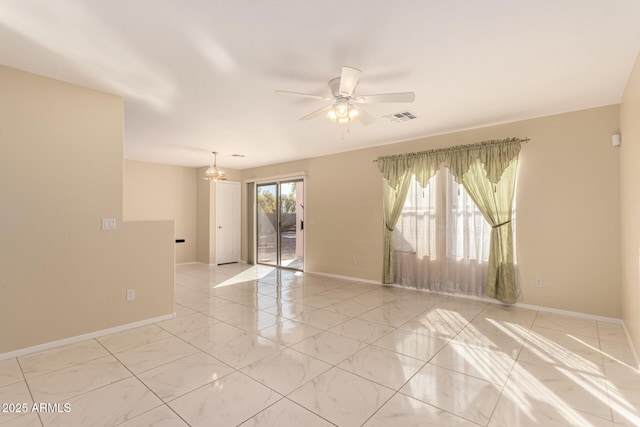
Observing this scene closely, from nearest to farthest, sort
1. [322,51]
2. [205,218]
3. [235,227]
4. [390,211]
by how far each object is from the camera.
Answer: [322,51] < [390,211] < [205,218] < [235,227]

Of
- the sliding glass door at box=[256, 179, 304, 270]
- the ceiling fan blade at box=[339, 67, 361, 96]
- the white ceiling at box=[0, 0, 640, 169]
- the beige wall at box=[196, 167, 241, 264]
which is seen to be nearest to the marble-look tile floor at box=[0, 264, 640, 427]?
the ceiling fan blade at box=[339, 67, 361, 96]

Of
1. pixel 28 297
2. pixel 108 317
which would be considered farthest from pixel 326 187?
pixel 28 297

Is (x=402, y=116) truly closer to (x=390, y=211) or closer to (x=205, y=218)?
(x=390, y=211)

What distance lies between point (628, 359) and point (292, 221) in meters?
5.85

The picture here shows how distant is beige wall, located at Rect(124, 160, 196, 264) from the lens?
22.5 ft

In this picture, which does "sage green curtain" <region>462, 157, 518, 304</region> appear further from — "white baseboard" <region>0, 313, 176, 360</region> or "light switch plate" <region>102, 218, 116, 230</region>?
"light switch plate" <region>102, 218, 116, 230</region>

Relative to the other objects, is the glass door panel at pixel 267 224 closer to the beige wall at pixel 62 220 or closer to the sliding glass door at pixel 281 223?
the sliding glass door at pixel 281 223

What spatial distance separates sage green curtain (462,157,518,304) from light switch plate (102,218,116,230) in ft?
15.4

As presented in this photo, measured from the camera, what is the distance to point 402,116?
3.93m

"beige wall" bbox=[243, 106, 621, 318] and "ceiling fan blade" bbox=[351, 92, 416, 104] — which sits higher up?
"ceiling fan blade" bbox=[351, 92, 416, 104]

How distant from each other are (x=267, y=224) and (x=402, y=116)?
4.85 meters

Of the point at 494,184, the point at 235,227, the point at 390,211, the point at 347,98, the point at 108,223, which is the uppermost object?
the point at 347,98

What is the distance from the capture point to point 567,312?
147 inches

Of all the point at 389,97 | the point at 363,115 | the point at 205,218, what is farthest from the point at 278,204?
the point at 389,97
